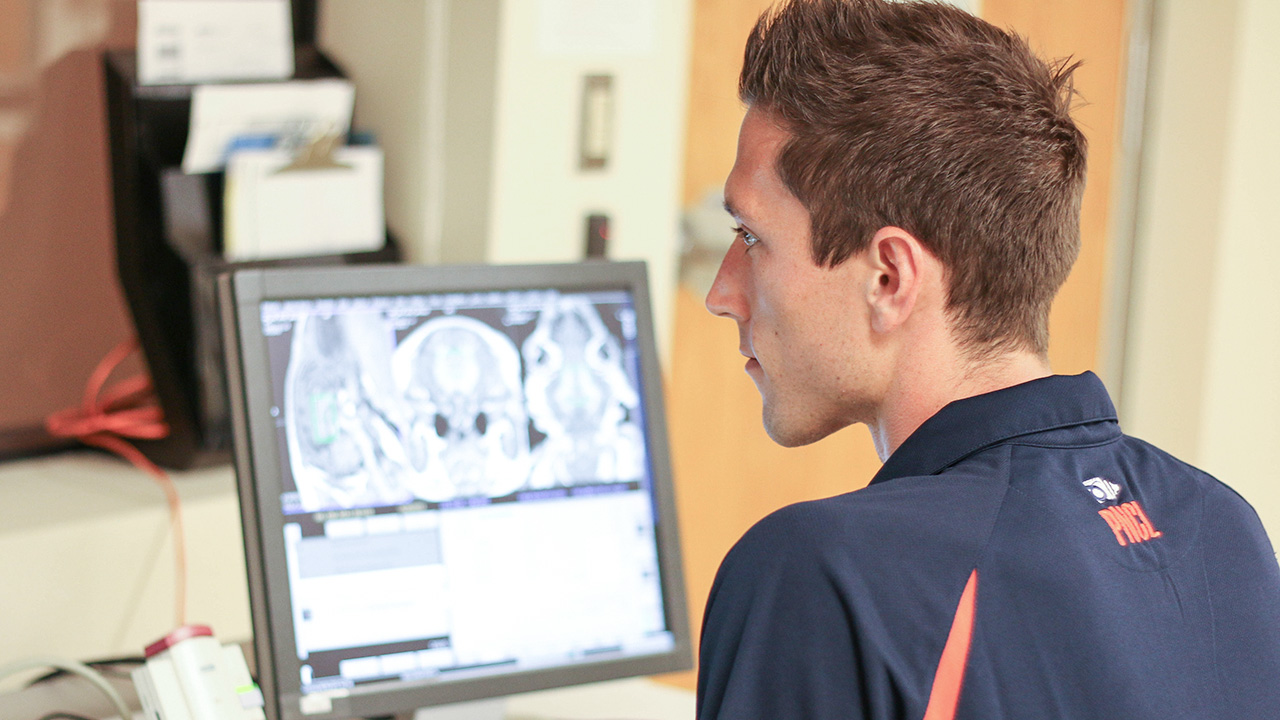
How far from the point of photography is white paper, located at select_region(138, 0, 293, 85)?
155cm

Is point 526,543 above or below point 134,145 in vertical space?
below

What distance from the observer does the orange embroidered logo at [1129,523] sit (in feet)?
2.43

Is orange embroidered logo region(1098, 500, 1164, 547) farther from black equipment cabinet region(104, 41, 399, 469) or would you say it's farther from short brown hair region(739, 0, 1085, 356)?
black equipment cabinet region(104, 41, 399, 469)

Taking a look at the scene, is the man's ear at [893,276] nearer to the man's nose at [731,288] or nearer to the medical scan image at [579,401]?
the man's nose at [731,288]

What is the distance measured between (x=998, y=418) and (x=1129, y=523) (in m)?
0.10

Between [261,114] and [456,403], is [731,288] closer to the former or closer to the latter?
[456,403]

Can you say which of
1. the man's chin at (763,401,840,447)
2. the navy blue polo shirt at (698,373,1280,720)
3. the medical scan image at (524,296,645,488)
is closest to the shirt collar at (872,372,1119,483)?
the navy blue polo shirt at (698,373,1280,720)

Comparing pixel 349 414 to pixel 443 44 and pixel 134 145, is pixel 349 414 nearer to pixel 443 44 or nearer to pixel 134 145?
pixel 134 145

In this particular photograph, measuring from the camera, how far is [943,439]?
2.66 ft

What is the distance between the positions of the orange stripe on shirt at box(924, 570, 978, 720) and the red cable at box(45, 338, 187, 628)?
1.22 meters

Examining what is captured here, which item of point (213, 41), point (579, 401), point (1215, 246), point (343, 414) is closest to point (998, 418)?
point (579, 401)

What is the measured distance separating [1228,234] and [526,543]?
2.17 m

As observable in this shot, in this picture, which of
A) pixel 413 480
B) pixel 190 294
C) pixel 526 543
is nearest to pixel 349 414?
pixel 413 480

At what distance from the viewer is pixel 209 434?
159cm
